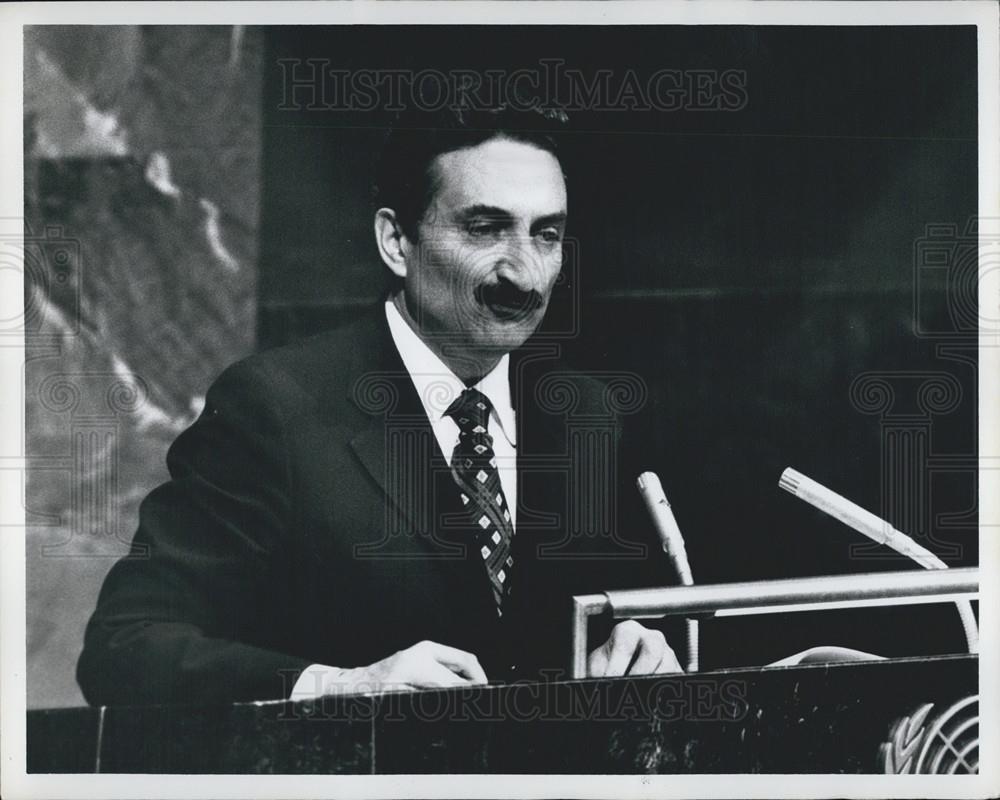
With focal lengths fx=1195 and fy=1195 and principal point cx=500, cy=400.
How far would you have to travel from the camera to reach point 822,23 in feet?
12.4

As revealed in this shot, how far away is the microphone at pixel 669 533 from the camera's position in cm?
366

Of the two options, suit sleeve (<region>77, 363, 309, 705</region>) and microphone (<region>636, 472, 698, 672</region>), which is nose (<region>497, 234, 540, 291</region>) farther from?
suit sleeve (<region>77, 363, 309, 705</region>)

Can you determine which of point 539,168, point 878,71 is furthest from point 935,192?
point 539,168

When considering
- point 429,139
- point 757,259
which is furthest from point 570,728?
point 429,139

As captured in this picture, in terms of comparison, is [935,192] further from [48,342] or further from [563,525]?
[48,342]

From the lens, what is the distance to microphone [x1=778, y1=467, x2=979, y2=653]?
12.2 feet

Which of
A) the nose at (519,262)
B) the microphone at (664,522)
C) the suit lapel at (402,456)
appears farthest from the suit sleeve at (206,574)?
the microphone at (664,522)

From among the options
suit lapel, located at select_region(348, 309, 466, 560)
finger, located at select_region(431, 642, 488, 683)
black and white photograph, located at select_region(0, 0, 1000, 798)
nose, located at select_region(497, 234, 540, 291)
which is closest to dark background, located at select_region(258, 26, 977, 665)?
black and white photograph, located at select_region(0, 0, 1000, 798)

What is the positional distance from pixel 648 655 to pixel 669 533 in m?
→ 0.38

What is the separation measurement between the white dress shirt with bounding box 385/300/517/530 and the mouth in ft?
0.69

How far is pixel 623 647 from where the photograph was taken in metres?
3.63

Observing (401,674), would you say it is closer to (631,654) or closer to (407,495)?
(407,495)

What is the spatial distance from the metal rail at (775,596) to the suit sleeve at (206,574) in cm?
89

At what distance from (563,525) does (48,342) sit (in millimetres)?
1707
